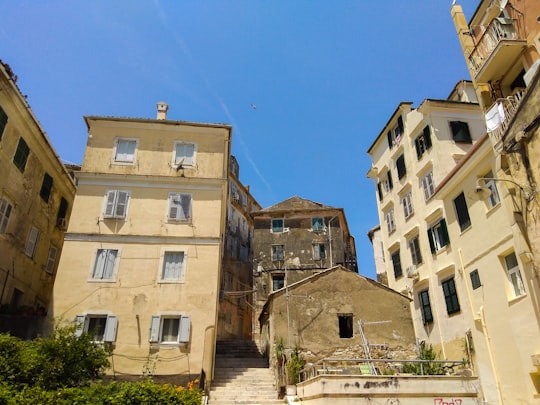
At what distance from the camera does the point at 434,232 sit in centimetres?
2103

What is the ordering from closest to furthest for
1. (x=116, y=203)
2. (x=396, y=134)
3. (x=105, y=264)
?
1. (x=105, y=264)
2. (x=116, y=203)
3. (x=396, y=134)

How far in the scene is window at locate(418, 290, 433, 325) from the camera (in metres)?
20.5

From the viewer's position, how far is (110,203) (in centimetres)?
2144

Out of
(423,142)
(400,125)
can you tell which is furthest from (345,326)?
(400,125)

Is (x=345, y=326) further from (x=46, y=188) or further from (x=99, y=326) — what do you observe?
(x=46, y=188)

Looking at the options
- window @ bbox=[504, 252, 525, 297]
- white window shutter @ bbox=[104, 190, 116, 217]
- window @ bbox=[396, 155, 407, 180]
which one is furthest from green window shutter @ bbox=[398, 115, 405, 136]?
white window shutter @ bbox=[104, 190, 116, 217]

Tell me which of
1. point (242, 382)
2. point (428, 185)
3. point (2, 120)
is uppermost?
point (2, 120)

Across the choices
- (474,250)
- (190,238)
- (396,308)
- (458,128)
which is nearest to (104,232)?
(190,238)

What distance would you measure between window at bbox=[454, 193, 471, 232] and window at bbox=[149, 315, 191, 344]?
13007mm

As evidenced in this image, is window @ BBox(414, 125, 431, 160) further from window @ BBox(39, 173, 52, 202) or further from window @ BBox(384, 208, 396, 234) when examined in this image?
window @ BBox(39, 173, 52, 202)

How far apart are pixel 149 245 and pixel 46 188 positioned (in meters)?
8.12

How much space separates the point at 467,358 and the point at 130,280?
1593 centimetres

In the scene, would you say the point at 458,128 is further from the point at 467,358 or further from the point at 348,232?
the point at 348,232

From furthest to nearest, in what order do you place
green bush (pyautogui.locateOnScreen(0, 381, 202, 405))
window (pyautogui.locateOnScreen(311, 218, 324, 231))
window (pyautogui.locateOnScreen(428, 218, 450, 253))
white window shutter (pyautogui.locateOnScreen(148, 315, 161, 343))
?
window (pyautogui.locateOnScreen(311, 218, 324, 231)), window (pyautogui.locateOnScreen(428, 218, 450, 253)), white window shutter (pyautogui.locateOnScreen(148, 315, 161, 343)), green bush (pyautogui.locateOnScreen(0, 381, 202, 405))
